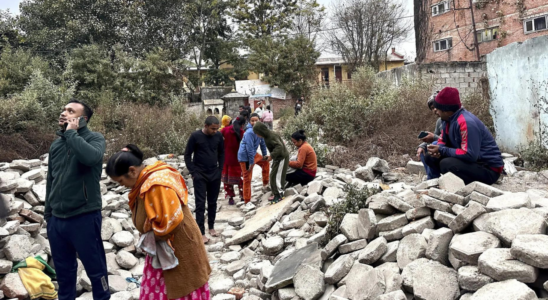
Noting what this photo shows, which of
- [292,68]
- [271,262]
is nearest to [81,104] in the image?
[271,262]

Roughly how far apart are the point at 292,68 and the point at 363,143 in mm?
16499

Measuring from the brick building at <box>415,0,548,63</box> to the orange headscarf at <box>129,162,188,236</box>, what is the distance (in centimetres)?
1972

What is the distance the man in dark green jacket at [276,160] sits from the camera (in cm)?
680

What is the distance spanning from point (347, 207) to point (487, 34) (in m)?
20.4

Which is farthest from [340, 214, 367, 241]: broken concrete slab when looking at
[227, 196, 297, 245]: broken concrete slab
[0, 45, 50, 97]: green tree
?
[0, 45, 50, 97]: green tree

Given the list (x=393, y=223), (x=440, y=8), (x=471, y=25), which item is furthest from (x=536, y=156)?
(x=440, y=8)

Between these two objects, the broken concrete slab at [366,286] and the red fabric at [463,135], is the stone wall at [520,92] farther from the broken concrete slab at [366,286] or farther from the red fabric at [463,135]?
the broken concrete slab at [366,286]

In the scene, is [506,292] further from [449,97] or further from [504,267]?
[449,97]

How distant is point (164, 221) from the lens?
254cm

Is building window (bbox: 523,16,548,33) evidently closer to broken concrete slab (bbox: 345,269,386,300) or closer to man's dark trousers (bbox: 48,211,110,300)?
broken concrete slab (bbox: 345,269,386,300)

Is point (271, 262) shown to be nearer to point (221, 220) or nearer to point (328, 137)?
point (221, 220)

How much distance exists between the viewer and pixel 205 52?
99.8 ft

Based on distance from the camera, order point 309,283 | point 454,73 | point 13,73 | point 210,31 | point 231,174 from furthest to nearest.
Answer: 1. point 210,31
2. point 13,73
3. point 454,73
4. point 231,174
5. point 309,283

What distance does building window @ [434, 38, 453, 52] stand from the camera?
919 inches
